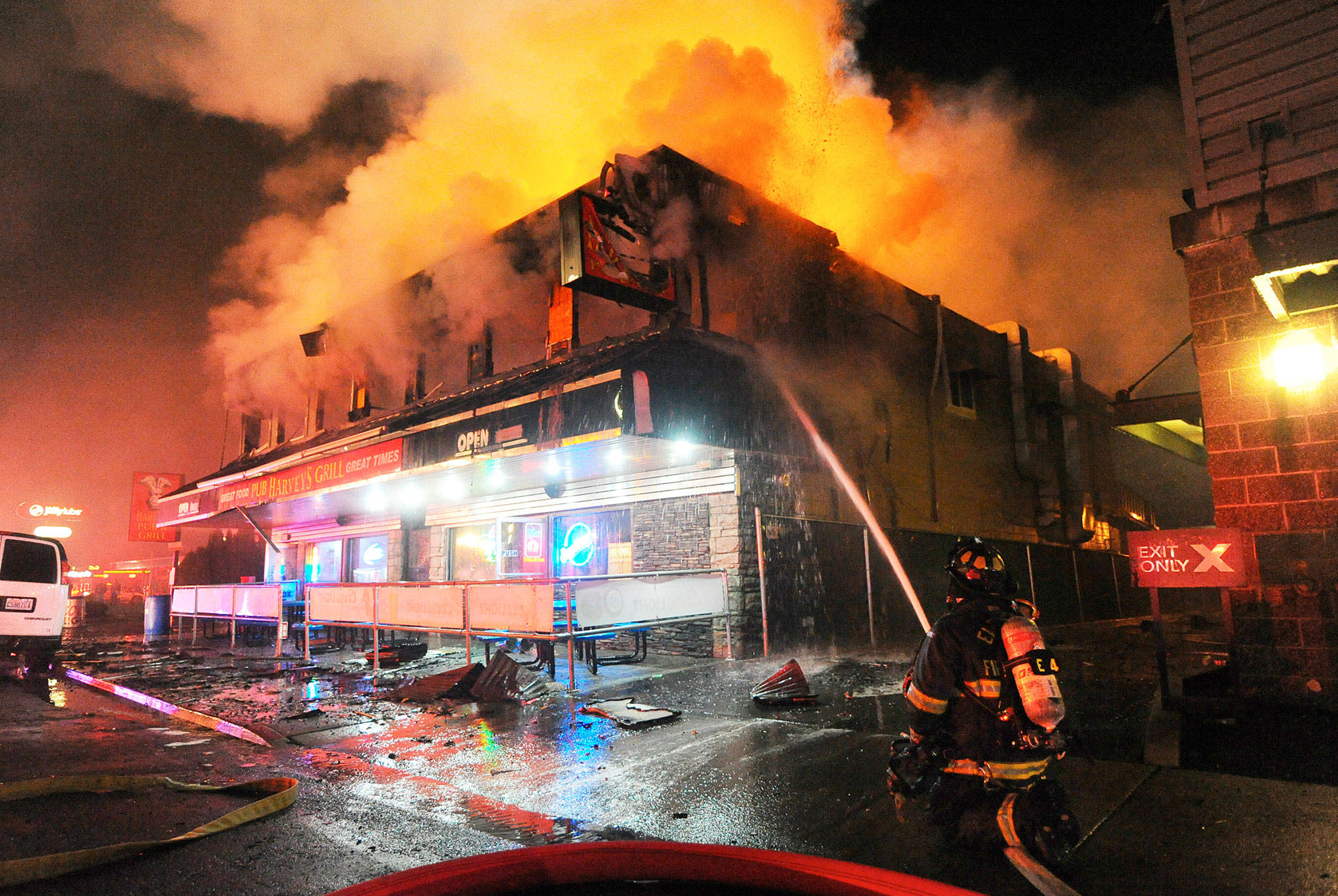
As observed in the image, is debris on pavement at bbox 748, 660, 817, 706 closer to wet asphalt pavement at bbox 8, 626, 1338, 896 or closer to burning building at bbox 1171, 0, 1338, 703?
wet asphalt pavement at bbox 8, 626, 1338, 896

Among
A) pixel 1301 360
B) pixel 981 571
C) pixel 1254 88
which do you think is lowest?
pixel 981 571

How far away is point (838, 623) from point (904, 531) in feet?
9.28

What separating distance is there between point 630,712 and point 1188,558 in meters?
4.85

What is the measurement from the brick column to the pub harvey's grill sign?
33.8ft

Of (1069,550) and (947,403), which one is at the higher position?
(947,403)

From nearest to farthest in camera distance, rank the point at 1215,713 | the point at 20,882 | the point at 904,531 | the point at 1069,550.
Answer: the point at 20,882, the point at 1215,713, the point at 904,531, the point at 1069,550

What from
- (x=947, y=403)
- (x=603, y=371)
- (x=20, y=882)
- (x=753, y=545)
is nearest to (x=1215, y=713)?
(x=753, y=545)

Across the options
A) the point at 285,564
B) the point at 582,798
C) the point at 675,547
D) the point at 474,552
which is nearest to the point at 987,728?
the point at 582,798

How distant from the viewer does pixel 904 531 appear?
43.6 ft

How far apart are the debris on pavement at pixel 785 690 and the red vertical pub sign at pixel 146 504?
4266 centimetres

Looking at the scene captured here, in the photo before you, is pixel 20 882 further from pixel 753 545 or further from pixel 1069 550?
pixel 1069 550

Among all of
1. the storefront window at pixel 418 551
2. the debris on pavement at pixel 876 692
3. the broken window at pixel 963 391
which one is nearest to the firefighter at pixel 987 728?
the debris on pavement at pixel 876 692

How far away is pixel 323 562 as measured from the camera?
61.5ft

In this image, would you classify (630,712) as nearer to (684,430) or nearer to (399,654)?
(684,430)
